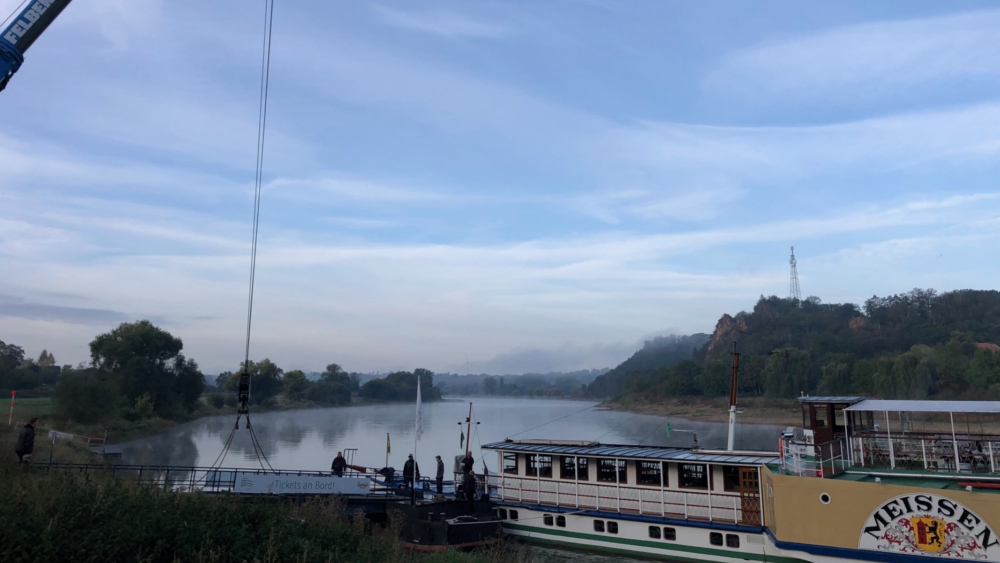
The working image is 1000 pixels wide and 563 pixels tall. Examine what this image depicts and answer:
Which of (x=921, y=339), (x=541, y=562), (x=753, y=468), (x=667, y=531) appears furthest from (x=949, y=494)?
(x=921, y=339)

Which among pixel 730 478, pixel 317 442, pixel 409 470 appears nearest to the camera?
pixel 730 478

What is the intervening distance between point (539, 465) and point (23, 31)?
1817 cm

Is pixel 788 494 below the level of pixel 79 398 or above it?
below

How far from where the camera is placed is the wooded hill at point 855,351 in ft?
259

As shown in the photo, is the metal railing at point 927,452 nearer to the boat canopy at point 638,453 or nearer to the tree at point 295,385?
the boat canopy at point 638,453

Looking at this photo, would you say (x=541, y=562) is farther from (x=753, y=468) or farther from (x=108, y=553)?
(x=108, y=553)

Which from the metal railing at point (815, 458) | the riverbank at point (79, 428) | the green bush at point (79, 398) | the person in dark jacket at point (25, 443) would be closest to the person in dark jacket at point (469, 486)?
the metal railing at point (815, 458)

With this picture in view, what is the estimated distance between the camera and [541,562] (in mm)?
17922

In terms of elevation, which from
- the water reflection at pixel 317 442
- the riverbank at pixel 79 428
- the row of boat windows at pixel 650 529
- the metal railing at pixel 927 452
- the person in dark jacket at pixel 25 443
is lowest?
the water reflection at pixel 317 442

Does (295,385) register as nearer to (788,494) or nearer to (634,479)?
(634,479)

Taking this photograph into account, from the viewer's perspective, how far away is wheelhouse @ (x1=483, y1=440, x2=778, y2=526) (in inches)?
688

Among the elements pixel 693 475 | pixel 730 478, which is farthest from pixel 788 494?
pixel 693 475

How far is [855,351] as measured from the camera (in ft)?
426

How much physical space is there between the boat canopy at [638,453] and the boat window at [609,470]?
346mm
